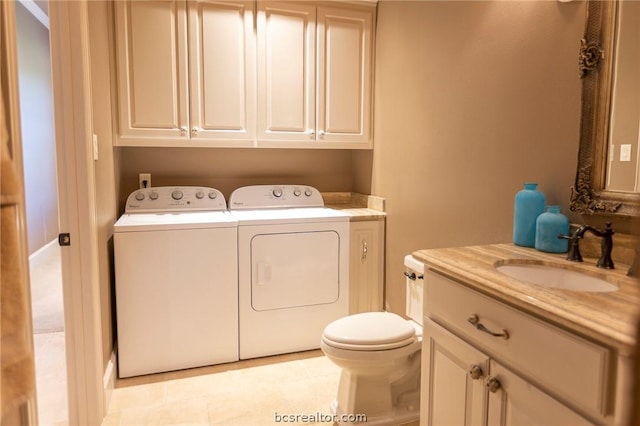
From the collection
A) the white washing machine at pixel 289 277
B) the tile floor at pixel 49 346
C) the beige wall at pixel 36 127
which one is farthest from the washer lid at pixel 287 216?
the beige wall at pixel 36 127

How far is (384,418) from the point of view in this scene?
1.98m

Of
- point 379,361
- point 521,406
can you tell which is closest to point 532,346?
point 521,406

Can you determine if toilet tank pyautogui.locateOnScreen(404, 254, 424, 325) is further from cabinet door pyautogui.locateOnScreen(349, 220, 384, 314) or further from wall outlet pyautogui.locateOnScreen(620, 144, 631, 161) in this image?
wall outlet pyautogui.locateOnScreen(620, 144, 631, 161)

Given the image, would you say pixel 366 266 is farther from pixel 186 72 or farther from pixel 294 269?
pixel 186 72

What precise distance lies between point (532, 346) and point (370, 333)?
36.8 inches

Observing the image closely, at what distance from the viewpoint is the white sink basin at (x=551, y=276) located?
128 cm

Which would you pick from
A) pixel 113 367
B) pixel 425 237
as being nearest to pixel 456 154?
pixel 425 237

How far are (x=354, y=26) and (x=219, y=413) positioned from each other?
2.49m

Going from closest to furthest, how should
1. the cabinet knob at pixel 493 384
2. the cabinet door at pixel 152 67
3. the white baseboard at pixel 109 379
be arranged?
the cabinet knob at pixel 493 384 → the white baseboard at pixel 109 379 → the cabinet door at pixel 152 67

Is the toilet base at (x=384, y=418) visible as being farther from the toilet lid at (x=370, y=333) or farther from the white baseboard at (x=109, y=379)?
the white baseboard at (x=109, y=379)

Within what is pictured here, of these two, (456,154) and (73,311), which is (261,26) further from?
(73,311)

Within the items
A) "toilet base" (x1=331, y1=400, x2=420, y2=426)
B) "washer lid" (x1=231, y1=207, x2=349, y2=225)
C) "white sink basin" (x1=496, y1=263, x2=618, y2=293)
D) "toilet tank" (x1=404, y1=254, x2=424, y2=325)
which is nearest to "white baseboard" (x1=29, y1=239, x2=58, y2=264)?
"washer lid" (x1=231, y1=207, x2=349, y2=225)

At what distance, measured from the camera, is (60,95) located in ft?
5.58

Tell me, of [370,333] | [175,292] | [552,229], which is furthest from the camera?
[175,292]
